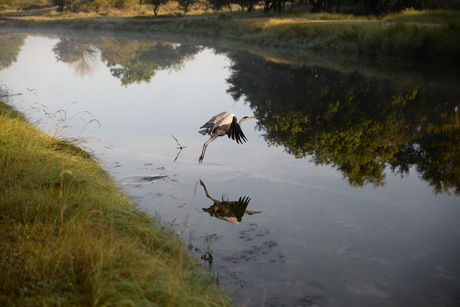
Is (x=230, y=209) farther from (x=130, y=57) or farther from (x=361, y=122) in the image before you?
(x=130, y=57)

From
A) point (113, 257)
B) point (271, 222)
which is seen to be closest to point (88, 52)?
point (271, 222)

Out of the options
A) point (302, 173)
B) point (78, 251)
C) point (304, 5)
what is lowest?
point (302, 173)

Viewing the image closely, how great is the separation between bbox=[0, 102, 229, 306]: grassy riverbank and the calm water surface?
2.79 ft

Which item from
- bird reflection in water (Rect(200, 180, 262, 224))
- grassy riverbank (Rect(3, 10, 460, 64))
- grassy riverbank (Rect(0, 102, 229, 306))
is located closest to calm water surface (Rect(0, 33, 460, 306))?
bird reflection in water (Rect(200, 180, 262, 224))

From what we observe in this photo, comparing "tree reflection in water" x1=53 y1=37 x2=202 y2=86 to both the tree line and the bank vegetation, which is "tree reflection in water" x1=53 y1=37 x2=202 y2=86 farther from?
the tree line

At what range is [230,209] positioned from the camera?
24.1ft

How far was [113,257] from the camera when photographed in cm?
398

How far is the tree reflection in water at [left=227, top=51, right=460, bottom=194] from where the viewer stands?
9688 mm

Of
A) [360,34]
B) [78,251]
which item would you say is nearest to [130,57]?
[360,34]

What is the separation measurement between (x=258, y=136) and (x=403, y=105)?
532 centimetres

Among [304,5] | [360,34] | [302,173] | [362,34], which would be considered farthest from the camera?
[304,5]

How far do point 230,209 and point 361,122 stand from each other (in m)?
6.89

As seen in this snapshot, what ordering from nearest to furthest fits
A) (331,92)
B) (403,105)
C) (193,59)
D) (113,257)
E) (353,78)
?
(113,257) → (403,105) → (331,92) → (353,78) → (193,59)

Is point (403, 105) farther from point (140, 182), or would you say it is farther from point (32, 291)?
point (32, 291)
